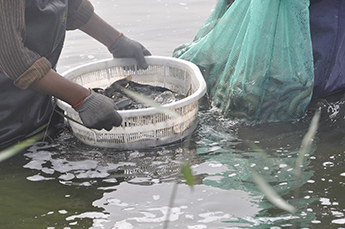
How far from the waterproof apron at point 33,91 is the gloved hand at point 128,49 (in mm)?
546

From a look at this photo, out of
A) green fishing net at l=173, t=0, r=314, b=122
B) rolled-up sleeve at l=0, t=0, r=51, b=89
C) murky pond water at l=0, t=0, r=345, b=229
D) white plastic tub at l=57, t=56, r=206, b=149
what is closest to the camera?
murky pond water at l=0, t=0, r=345, b=229

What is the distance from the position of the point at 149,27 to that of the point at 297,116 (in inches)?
112

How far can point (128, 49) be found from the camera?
118 inches

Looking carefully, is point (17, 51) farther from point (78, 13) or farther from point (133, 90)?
point (133, 90)

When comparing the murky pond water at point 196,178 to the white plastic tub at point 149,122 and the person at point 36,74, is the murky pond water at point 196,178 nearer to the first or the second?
the white plastic tub at point 149,122

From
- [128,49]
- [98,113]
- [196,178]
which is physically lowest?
[196,178]

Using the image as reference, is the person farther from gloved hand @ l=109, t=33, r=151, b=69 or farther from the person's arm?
gloved hand @ l=109, t=33, r=151, b=69

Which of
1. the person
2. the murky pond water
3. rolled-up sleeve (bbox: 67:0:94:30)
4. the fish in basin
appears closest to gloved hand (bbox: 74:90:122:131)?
the person

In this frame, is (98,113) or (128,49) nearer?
(98,113)

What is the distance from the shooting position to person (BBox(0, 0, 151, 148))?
196 centimetres

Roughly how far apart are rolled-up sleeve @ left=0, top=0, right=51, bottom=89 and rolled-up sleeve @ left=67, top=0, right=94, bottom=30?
0.68 m

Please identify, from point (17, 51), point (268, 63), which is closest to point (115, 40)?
point (17, 51)

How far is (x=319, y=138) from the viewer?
237 centimetres

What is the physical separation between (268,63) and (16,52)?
5.10 ft
